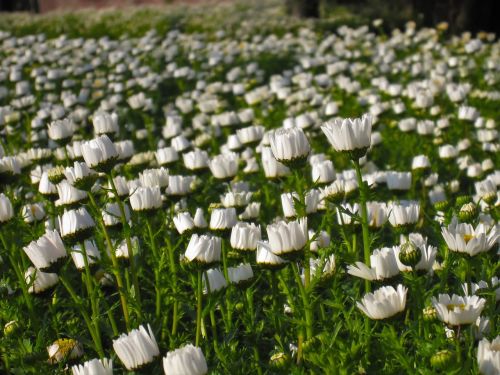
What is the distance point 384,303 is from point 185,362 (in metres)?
0.58

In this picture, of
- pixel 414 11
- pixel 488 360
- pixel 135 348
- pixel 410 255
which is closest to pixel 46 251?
pixel 135 348

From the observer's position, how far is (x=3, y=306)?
2643 millimetres

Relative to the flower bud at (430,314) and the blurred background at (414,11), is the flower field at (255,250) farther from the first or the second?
the blurred background at (414,11)

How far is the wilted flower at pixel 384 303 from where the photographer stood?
195cm

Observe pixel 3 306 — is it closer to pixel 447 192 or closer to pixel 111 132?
pixel 111 132

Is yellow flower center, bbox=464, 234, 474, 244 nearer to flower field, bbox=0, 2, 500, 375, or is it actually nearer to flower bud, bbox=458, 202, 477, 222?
flower field, bbox=0, 2, 500, 375

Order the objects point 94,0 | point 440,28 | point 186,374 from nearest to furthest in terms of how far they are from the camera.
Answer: point 186,374 < point 440,28 < point 94,0

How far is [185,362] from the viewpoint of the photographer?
1691mm

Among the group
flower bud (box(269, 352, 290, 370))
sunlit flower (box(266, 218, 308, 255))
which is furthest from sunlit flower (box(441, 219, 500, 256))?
flower bud (box(269, 352, 290, 370))

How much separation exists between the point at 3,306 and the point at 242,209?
43.0 inches

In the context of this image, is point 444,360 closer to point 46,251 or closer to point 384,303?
point 384,303

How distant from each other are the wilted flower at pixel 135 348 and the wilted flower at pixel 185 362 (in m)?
0.20

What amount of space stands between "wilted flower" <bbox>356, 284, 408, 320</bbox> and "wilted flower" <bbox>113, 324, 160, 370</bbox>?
0.57 metres

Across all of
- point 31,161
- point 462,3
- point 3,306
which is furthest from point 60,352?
point 462,3
